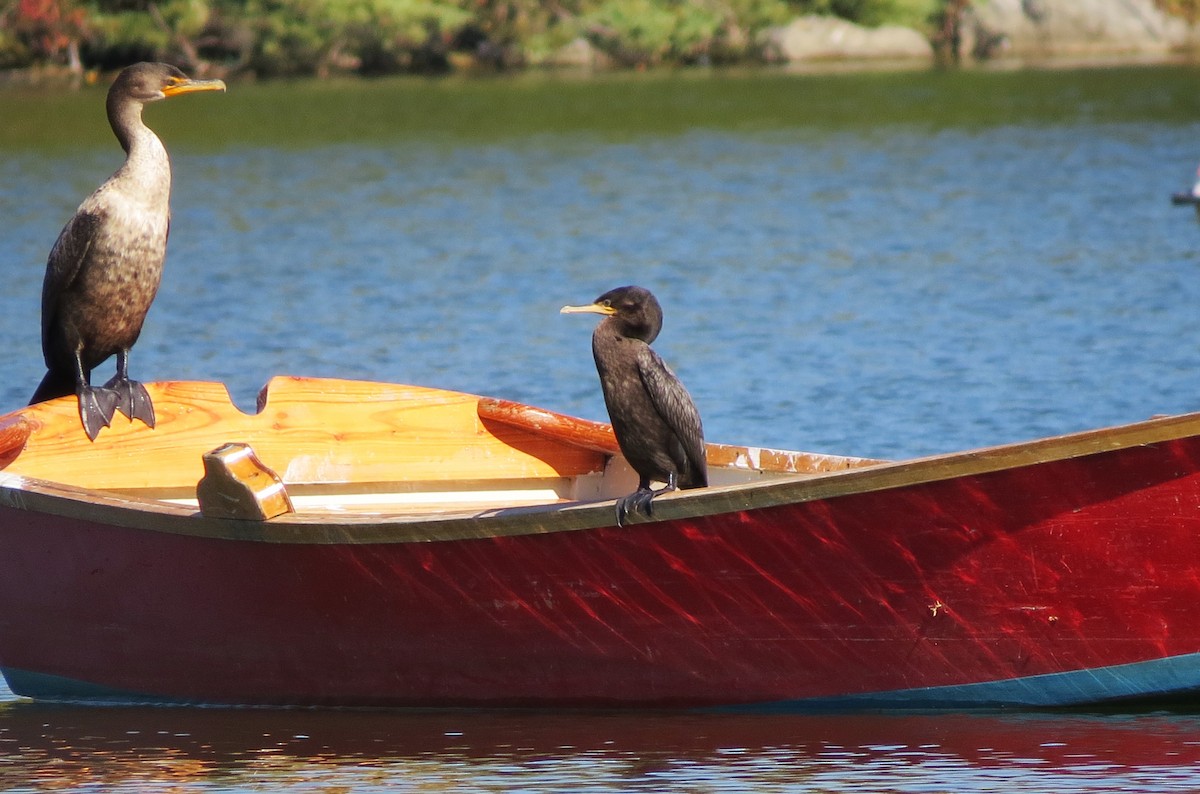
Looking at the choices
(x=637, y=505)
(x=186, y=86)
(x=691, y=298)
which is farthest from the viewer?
(x=691, y=298)

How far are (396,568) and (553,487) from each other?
142 cm

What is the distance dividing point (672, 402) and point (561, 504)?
0.46m

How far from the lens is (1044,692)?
5.86 metres

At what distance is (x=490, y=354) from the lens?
46.1 feet

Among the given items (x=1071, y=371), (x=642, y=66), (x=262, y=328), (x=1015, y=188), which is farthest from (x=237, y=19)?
(x=1071, y=371)

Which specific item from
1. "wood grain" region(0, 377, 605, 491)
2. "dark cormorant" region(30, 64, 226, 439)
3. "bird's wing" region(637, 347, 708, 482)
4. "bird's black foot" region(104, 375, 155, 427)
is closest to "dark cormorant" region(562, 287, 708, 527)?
"bird's wing" region(637, 347, 708, 482)

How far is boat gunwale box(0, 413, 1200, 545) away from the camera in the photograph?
5.41 metres

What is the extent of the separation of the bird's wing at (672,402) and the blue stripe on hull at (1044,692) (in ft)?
2.70

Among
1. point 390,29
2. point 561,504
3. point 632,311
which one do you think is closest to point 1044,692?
point 561,504

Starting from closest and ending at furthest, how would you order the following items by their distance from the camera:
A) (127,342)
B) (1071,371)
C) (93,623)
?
(93,623) → (127,342) → (1071,371)

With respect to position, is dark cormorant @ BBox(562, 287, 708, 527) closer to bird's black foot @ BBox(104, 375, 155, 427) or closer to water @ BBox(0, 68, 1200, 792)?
water @ BBox(0, 68, 1200, 792)

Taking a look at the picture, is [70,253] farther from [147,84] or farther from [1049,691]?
[1049,691]

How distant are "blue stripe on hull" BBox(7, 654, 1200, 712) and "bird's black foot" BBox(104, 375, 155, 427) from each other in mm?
2409

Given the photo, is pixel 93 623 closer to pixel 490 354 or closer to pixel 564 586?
pixel 564 586
